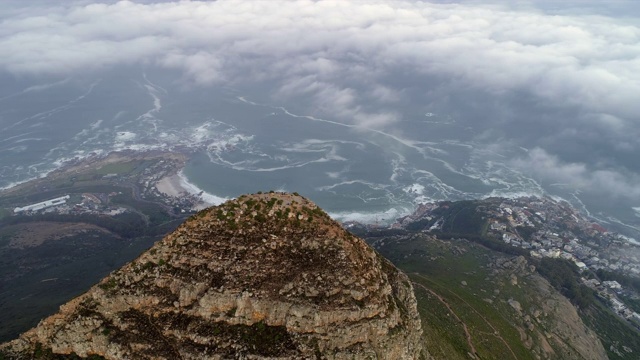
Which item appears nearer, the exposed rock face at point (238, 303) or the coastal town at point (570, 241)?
the exposed rock face at point (238, 303)

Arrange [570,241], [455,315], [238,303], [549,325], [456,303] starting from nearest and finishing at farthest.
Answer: [238,303] < [455,315] < [456,303] < [549,325] < [570,241]

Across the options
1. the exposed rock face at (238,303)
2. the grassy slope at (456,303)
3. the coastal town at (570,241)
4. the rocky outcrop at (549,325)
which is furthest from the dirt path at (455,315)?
the coastal town at (570,241)

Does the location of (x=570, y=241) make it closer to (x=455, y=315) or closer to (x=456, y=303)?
(x=456, y=303)

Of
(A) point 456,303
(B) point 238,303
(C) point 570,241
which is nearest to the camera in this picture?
(B) point 238,303

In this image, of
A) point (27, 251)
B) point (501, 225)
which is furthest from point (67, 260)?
point (501, 225)

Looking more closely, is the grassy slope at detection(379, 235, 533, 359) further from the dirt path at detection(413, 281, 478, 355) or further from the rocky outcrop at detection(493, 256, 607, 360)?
the rocky outcrop at detection(493, 256, 607, 360)

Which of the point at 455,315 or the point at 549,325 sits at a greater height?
the point at 455,315

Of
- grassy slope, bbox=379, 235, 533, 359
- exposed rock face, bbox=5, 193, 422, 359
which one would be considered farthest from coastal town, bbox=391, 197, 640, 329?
exposed rock face, bbox=5, 193, 422, 359

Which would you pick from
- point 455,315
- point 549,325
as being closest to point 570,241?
point 549,325

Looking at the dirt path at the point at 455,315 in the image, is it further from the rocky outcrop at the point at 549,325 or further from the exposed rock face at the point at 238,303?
the exposed rock face at the point at 238,303
